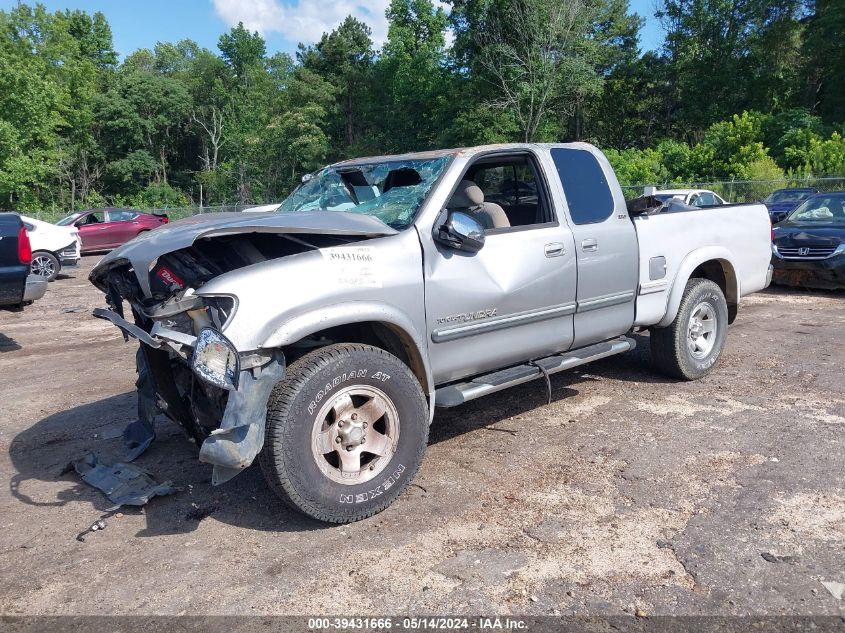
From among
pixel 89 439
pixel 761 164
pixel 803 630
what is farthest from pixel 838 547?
pixel 761 164

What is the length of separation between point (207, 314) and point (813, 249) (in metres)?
10.3

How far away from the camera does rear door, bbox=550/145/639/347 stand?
5.06m

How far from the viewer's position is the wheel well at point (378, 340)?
396 cm

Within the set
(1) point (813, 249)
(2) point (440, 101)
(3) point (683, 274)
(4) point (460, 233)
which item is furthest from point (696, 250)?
(2) point (440, 101)

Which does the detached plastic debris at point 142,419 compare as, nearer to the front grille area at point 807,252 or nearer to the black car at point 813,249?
the black car at point 813,249

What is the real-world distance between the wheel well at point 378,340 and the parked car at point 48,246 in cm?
1312

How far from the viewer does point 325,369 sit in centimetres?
355

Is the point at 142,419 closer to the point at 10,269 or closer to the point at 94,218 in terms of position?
the point at 10,269

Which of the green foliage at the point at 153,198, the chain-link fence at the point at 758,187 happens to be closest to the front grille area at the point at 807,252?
the chain-link fence at the point at 758,187

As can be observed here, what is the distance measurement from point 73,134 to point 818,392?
57450 mm

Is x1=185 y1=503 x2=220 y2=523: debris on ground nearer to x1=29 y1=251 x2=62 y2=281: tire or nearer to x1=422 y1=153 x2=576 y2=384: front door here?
x1=422 y1=153 x2=576 y2=384: front door

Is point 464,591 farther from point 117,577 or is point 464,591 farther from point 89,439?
point 89,439

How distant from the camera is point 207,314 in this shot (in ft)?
11.6

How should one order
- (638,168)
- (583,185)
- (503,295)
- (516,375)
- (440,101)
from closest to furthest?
(503,295)
(516,375)
(583,185)
(638,168)
(440,101)
